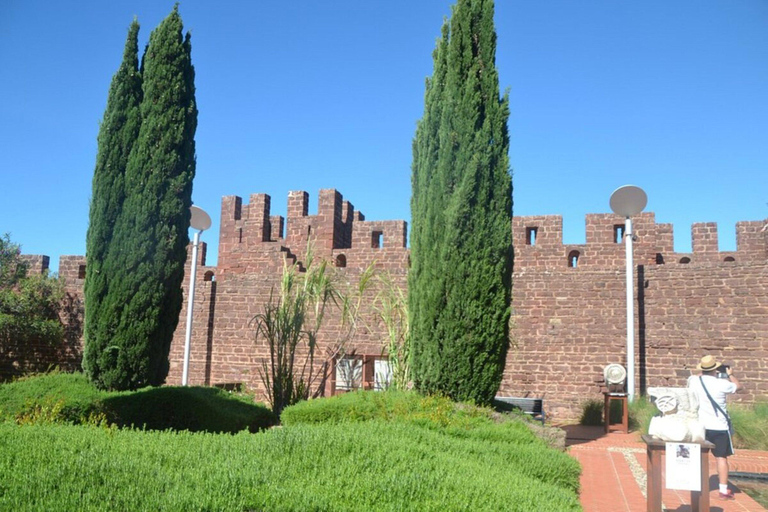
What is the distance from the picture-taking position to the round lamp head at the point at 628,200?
12164 millimetres

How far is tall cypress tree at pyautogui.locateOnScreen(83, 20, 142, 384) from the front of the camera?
358 inches

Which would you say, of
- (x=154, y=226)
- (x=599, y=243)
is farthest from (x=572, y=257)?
(x=154, y=226)

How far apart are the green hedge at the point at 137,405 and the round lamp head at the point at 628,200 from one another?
7.72 m

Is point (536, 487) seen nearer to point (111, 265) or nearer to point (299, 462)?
point (299, 462)

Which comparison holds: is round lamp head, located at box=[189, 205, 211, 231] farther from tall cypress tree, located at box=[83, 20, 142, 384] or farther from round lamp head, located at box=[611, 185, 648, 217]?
round lamp head, located at box=[611, 185, 648, 217]

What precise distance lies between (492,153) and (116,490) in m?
6.51

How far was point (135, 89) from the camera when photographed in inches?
389

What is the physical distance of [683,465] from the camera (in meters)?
5.10

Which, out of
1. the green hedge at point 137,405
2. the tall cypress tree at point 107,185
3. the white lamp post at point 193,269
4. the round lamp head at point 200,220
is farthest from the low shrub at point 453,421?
the round lamp head at point 200,220

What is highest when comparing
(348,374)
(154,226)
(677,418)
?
(154,226)

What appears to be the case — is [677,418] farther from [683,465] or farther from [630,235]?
[630,235]

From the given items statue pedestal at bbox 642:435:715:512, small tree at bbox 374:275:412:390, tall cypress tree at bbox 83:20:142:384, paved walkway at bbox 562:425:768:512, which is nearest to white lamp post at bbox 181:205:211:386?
tall cypress tree at bbox 83:20:142:384

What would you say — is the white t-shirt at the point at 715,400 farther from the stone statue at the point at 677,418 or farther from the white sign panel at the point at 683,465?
the white sign panel at the point at 683,465

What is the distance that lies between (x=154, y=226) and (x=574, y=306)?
7787 millimetres
